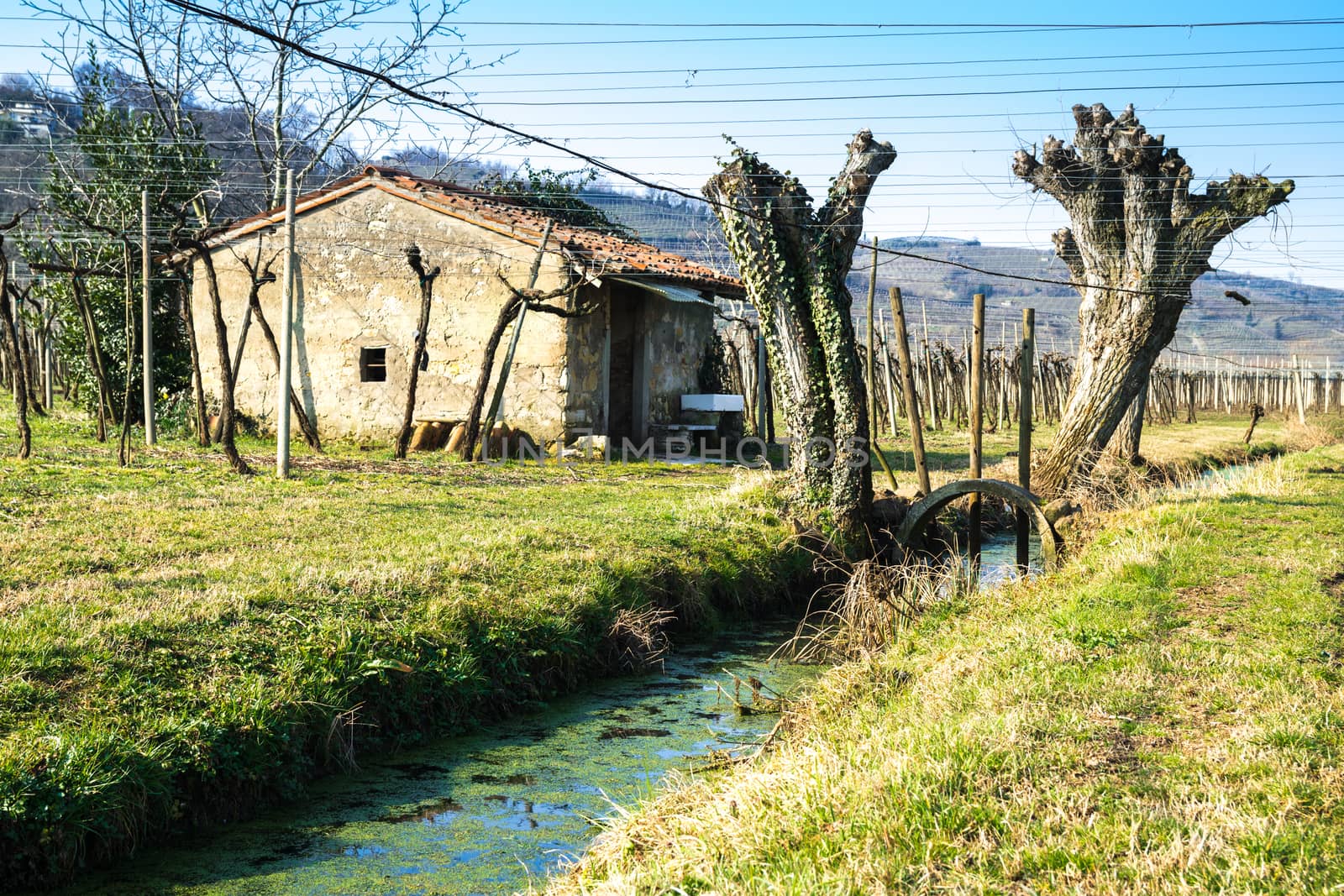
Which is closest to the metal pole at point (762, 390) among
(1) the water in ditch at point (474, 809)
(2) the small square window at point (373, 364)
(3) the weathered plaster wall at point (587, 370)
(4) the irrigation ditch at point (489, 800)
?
(3) the weathered plaster wall at point (587, 370)

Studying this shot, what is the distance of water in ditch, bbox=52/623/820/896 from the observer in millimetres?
4762

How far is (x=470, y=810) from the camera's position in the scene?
555 centimetres

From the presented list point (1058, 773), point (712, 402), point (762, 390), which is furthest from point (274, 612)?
point (762, 390)

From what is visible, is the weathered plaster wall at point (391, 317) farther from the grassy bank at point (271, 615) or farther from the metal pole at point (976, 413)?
the metal pole at point (976, 413)

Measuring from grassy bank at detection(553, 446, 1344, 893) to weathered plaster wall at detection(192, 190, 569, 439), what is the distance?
33.9ft

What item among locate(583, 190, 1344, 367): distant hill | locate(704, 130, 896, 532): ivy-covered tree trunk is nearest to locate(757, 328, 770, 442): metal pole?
locate(704, 130, 896, 532): ivy-covered tree trunk

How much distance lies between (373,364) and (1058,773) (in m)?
15.2

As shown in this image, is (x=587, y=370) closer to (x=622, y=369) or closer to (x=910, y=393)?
(x=622, y=369)

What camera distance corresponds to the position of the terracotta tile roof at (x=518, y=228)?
16672mm

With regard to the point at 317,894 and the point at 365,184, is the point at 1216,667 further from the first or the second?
the point at 365,184

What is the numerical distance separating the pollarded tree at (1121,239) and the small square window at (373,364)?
1008 cm

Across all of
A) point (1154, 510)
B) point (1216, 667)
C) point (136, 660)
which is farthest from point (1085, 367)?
point (136, 660)

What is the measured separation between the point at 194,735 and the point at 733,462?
13.2 m

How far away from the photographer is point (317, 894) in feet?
15.2
